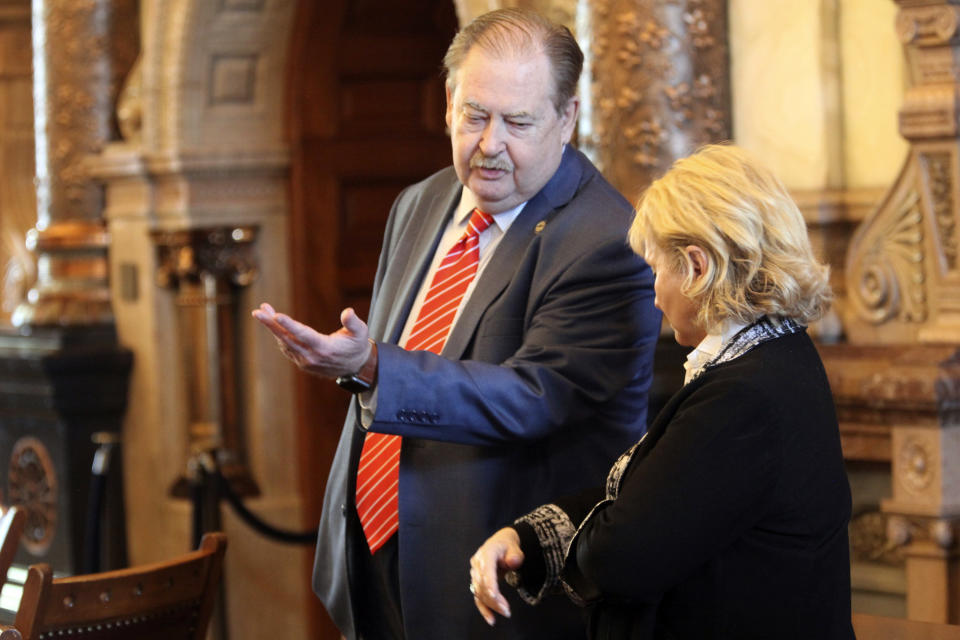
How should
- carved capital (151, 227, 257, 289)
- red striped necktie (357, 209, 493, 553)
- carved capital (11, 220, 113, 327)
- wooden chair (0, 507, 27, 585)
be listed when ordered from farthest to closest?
carved capital (11, 220, 113, 327) < carved capital (151, 227, 257, 289) < wooden chair (0, 507, 27, 585) < red striped necktie (357, 209, 493, 553)

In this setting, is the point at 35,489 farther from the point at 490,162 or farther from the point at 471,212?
the point at 490,162

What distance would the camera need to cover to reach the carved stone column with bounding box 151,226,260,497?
19.3 feet

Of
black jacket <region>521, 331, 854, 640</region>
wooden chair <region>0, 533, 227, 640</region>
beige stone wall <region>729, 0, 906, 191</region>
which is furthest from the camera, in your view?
beige stone wall <region>729, 0, 906, 191</region>

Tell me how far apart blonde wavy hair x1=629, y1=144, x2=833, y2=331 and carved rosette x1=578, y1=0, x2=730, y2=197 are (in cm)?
173

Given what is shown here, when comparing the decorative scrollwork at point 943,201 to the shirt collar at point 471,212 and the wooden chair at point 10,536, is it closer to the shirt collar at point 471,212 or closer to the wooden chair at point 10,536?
the shirt collar at point 471,212

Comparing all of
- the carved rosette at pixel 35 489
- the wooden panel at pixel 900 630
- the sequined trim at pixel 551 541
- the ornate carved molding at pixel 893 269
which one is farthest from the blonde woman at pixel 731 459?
the carved rosette at pixel 35 489

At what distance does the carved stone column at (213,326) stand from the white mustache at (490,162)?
3.67 m

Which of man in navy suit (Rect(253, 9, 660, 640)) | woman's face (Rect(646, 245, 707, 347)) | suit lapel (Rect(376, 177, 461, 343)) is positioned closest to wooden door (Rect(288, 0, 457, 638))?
suit lapel (Rect(376, 177, 461, 343))

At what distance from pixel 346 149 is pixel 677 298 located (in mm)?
4206

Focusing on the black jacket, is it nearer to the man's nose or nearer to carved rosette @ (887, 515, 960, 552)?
the man's nose

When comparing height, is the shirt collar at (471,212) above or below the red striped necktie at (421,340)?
above

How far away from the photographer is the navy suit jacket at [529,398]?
7.47ft

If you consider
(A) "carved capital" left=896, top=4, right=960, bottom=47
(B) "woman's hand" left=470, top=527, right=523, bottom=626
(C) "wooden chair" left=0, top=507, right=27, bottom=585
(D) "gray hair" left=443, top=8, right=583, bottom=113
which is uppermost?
(A) "carved capital" left=896, top=4, right=960, bottom=47

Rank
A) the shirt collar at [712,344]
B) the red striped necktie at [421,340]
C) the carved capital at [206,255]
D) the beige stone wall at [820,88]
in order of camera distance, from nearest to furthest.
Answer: the shirt collar at [712,344] < the red striped necktie at [421,340] < the beige stone wall at [820,88] < the carved capital at [206,255]
